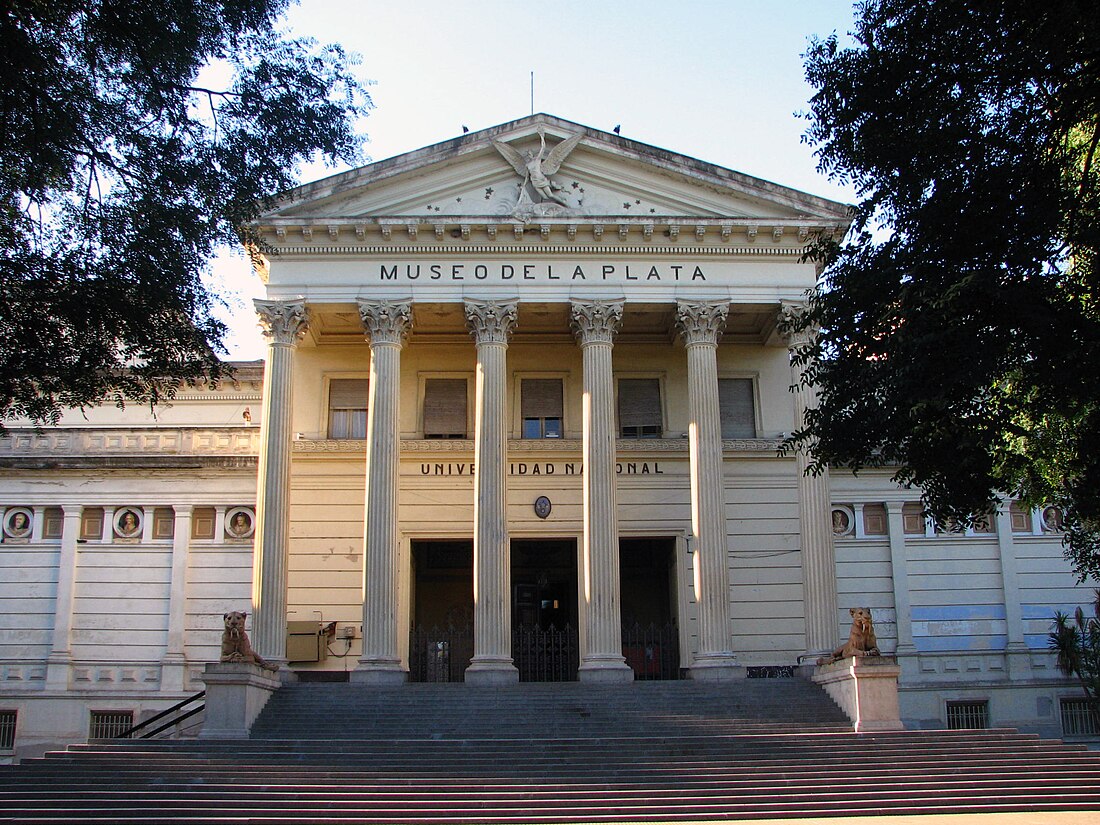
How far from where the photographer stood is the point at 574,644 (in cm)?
2819

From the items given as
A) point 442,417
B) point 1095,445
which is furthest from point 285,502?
point 1095,445

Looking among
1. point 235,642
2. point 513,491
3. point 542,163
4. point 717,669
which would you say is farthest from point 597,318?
point 235,642

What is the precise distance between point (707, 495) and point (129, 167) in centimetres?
1501

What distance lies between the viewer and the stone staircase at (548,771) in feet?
52.5

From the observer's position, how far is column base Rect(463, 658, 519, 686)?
24.0m

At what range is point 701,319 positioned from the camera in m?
26.6

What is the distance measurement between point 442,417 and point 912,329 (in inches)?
673

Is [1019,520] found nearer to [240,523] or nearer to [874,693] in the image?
[874,693]

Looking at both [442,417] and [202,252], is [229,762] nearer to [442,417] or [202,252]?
[202,252]

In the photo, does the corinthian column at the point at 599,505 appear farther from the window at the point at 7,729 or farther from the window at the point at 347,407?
the window at the point at 7,729

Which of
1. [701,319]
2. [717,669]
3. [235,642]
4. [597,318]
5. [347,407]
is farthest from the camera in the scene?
[347,407]

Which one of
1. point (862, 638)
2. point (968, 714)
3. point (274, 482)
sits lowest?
point (968, 714)

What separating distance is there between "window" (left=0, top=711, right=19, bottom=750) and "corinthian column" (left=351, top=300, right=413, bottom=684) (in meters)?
9.38

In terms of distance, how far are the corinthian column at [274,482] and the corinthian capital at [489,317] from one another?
3886 millimetres
